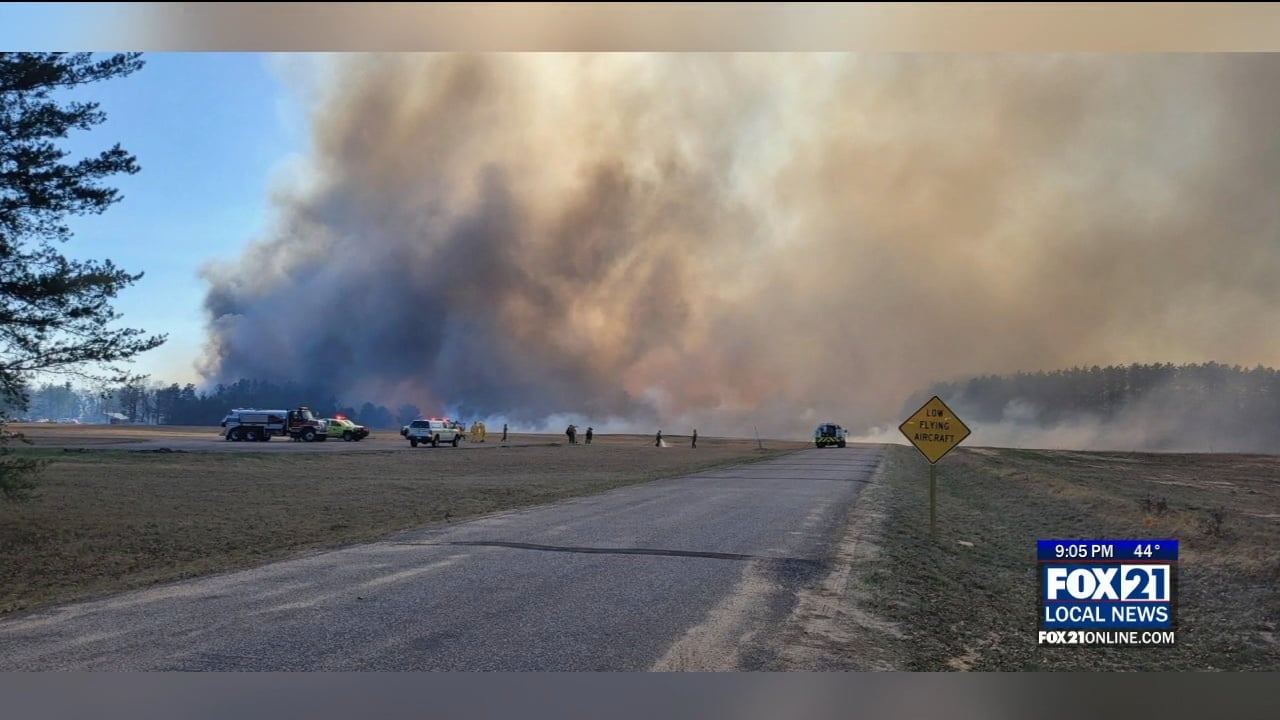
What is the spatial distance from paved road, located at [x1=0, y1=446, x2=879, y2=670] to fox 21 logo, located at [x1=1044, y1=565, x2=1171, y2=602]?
2462mm

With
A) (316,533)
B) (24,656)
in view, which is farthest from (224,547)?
(24,656)

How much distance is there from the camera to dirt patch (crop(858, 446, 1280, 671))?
25.3 feet

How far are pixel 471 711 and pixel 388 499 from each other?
666 inches

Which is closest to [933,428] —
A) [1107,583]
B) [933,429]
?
[933,429]

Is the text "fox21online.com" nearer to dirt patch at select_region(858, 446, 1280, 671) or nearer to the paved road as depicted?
dirt patch at select_region(858, 446, 1280, 671)

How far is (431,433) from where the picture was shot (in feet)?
203

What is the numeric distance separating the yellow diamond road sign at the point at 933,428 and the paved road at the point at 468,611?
7.64 feet

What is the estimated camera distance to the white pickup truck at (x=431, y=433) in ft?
200

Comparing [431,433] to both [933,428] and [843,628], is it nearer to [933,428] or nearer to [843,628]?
[933,428]

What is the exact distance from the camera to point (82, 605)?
8641 mm

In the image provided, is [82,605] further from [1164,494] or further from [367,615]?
[1164,494]

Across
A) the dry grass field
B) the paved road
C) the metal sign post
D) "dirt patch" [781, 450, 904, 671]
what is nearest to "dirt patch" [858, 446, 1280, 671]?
"dirt patch" [781, 450, 904, 671]

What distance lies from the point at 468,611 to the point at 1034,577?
7983 millimetres

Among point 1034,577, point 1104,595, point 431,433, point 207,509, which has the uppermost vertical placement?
point 431,433
